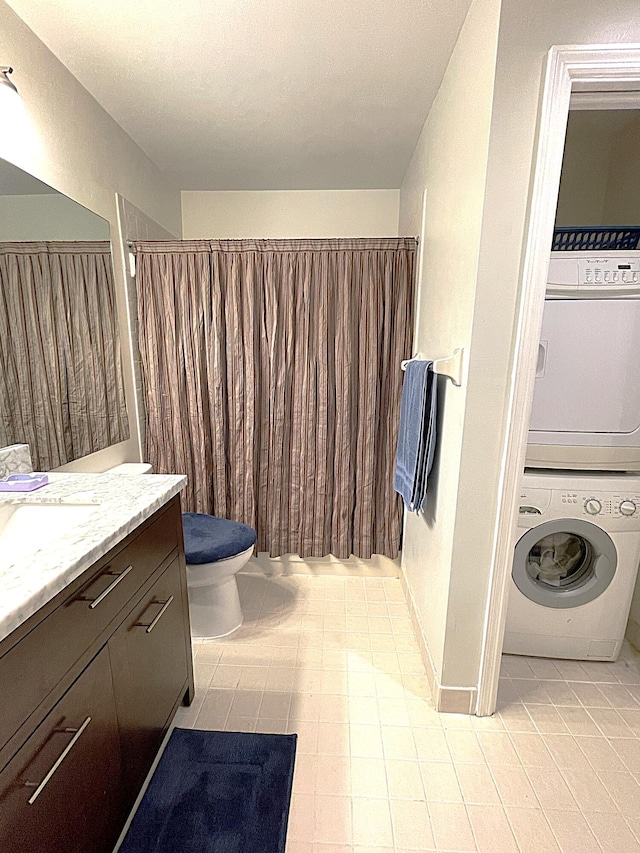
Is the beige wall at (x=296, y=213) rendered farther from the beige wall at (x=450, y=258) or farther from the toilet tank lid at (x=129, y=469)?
the toilet tank lid at (x=129, y=469)

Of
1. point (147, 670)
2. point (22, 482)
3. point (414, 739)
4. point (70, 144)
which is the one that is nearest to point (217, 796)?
point (147, 670)

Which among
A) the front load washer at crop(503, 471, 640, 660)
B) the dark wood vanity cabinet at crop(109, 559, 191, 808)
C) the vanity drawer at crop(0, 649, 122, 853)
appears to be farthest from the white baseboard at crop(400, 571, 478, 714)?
the vanity drawer at crop(0, 649, 122, 853)

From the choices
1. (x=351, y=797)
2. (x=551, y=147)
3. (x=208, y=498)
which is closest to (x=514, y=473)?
(x=551, y=147)

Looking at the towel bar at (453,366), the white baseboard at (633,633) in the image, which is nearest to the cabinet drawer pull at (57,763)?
the towel bar at (453,366)

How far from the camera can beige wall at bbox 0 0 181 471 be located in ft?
4.58

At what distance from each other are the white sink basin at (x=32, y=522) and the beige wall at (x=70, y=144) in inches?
19.3

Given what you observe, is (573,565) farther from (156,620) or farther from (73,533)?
(73,533)

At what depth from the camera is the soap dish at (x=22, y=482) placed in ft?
4.28

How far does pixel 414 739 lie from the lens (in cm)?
144

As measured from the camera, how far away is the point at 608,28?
1104 mm

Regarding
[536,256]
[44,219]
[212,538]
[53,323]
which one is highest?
[44,219]

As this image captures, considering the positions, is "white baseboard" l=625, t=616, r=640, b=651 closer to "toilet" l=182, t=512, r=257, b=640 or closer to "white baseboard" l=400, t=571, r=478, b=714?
"white baseboard" l=400, t=571, r=478, b=714

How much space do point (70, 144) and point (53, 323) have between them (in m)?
0.75

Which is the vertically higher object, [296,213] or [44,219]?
[296,213]
